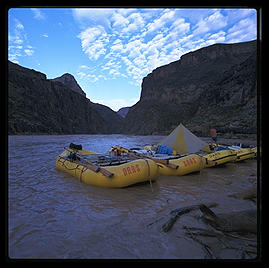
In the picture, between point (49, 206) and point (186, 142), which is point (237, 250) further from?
point (186, 142)

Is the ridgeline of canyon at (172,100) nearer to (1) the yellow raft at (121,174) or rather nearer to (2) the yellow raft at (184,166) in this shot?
(2) the yellow raft at (184,166)

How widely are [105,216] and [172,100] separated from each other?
7418 centimetres

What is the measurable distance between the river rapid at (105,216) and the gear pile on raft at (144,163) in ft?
0.84

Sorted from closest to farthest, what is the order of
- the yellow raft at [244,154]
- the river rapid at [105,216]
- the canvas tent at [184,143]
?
the river rapid at [105,216], the canvas tent at [184,143], the yellow raft at [244,154]

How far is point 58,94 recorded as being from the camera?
2625 inches

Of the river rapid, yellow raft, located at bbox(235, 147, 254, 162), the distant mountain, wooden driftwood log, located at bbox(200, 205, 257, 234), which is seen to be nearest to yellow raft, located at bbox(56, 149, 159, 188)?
the river rapid

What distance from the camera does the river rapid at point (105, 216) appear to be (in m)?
2.40

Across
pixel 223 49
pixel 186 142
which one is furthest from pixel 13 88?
pixel 223 49

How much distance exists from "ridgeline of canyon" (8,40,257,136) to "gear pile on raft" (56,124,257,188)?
833 inches

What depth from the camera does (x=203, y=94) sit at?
51594 mm

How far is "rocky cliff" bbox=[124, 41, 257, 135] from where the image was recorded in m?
36.0

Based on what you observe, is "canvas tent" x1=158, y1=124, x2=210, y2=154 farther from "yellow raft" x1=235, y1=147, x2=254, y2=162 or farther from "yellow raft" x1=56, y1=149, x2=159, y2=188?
"yellow raft" x1=56, y1=149, x2=159, y2=188

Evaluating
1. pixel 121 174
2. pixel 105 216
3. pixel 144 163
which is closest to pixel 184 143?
pixel 144 163

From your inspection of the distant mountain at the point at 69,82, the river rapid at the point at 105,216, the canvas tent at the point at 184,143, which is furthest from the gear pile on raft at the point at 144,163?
the distant mountain at the point at 69,82
